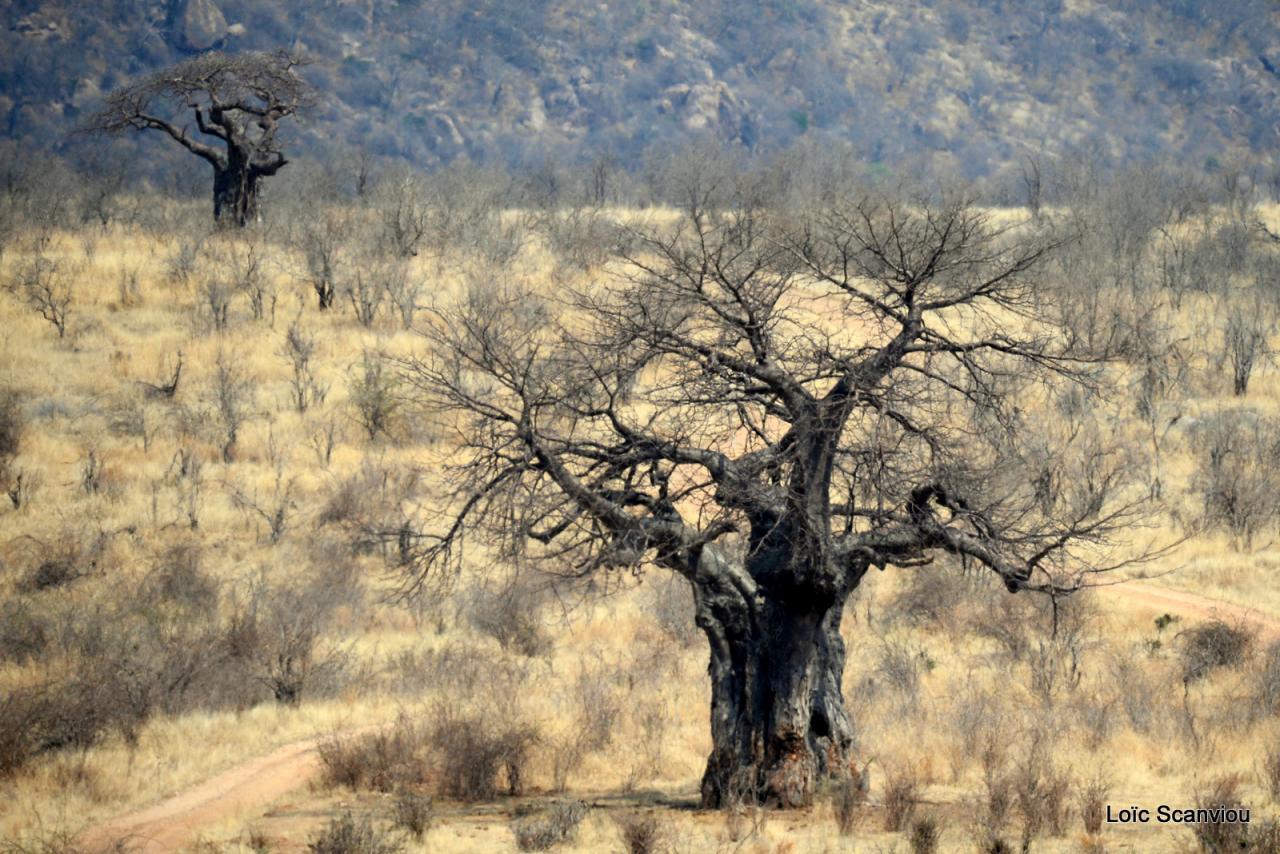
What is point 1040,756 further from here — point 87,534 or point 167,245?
point 167,245

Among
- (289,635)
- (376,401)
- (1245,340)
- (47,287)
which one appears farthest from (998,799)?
(1245,340)

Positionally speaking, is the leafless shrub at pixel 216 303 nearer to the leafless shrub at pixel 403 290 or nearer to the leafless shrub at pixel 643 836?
the leafless shrub at pixel 403 290

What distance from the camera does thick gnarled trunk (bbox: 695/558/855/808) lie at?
1200cm

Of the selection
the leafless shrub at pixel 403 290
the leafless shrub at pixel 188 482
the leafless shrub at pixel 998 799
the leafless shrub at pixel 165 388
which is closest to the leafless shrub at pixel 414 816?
the leafless shrub at pixel 998 799

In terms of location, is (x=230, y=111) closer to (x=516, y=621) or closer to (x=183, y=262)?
(x=183, y=262)

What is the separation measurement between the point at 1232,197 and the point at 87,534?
43246 millimetres

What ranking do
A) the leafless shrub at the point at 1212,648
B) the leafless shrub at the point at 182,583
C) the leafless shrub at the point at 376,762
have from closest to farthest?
the leafless shrub at the point at 376,762, the leafless shrub at the point at 1212,648, the leafless shrub at the point at 182,583

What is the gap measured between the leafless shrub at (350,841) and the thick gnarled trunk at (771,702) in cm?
282

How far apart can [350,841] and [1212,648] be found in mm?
11762

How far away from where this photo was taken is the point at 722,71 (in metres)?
115

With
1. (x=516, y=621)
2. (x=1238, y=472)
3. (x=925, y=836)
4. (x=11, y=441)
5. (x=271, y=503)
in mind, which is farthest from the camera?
(x=1238, y=472)

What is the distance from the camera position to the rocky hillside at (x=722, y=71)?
338 ft

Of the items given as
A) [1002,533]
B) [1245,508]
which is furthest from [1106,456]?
[1002,533]

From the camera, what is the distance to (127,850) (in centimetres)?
1113
